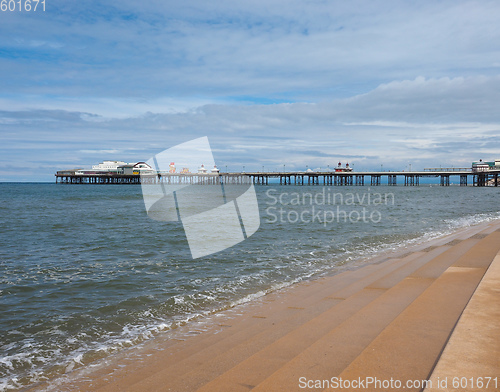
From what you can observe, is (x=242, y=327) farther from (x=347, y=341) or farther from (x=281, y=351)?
(x=347, y=341)

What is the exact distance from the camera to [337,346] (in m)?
4.07

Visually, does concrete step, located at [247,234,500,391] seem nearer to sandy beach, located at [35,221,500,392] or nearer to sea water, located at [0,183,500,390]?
sandy beach, located at [35,221,500,392]

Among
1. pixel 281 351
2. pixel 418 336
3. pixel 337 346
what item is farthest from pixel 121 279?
pixel 418 336

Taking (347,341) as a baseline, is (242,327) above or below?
below

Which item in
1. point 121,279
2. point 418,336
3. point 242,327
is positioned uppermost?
point 418,336

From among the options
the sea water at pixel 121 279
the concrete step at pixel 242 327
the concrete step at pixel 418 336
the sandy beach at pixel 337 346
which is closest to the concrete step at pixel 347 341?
the sandy beach at pixel 337 346

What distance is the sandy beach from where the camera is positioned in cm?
328

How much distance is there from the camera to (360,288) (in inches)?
272

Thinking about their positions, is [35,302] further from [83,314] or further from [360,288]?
[360,288]

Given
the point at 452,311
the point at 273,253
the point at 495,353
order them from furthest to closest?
1. the point at 273,253
2. the point at 452,311
3. the point at 495,353

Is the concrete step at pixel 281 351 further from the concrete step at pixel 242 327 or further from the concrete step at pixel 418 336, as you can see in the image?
the concrete step at pixel 418 336

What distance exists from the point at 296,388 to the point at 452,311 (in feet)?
9.18

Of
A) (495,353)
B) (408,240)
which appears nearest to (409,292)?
(495,353)

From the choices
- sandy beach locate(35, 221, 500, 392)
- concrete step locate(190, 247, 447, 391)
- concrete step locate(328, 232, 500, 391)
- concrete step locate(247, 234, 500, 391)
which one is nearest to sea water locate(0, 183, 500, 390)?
→ sandy beach locate(35, 221, 500, 392)
